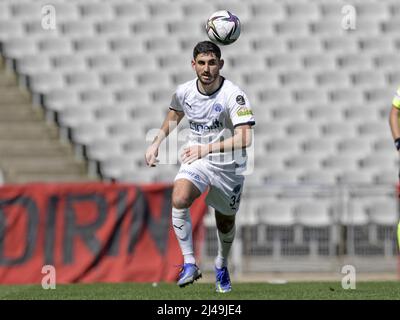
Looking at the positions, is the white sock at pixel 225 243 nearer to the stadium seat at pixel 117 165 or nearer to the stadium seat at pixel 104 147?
the stadium seat at pixel 117 165

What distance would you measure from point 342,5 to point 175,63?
323 centimetres

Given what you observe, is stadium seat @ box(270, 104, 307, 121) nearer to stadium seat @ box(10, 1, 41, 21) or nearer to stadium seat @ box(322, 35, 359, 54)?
stadium seat @ box(322, 35, 359, 54)

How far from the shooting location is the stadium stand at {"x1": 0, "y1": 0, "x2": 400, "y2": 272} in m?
17.5

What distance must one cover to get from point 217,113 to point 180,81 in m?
9.18

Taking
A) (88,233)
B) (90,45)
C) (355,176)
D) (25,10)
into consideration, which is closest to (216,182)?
(88,233)

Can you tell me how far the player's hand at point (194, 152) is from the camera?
9.38 m

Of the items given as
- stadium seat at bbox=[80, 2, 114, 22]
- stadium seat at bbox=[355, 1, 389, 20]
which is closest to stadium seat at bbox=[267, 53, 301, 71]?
stadium seat at bbox=[355, 1, 389, 20]

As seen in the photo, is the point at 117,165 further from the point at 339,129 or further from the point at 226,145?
the point at 226,145

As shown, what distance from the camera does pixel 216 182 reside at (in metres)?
9.77

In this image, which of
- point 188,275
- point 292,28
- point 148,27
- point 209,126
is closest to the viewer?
point 188,275

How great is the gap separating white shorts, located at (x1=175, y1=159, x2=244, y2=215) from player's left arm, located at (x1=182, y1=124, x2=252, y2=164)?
0.16m

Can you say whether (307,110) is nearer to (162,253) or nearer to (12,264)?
(162,253)

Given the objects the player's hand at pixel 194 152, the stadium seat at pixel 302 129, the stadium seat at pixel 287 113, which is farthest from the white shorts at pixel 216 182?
the stadium seat at pixel 287 113
